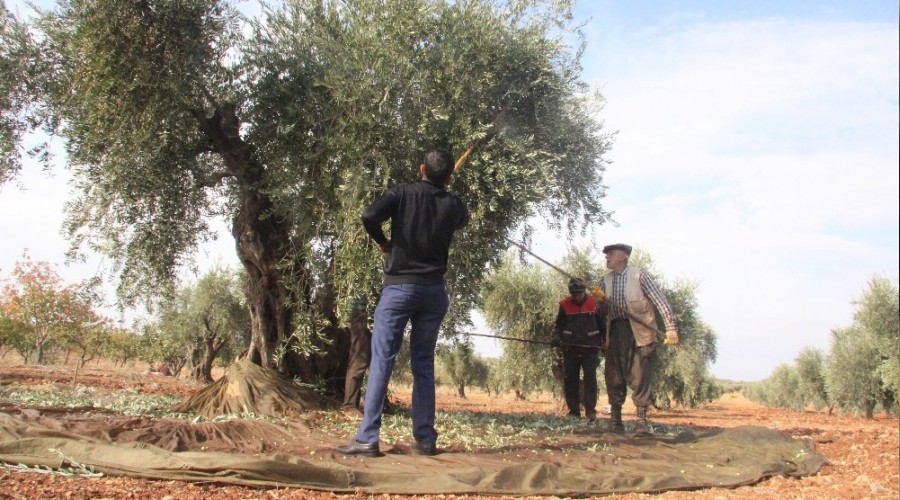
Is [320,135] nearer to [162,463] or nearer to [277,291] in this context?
[277,291]

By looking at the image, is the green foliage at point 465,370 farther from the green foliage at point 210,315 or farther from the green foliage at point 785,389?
the green foliage at point 785,389

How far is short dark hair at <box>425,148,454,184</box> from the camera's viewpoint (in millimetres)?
6125

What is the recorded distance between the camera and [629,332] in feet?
29.6

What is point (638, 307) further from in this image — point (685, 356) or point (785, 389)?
point (785, 389)

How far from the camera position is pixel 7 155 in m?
9.34

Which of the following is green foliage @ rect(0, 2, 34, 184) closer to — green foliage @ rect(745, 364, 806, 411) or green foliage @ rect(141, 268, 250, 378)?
green foliage @ rect(141, 268, 250, 378)

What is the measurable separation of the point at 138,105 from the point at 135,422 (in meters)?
4.13

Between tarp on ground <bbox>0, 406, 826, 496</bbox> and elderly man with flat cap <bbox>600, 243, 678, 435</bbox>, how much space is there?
146cm

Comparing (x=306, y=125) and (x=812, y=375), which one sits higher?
(x=306, y=125)

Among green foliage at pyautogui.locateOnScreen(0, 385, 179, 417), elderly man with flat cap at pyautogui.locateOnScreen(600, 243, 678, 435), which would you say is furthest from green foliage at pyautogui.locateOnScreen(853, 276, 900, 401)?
green foliage at pyautogui.locateOnScreen(0, 385, 179, 417)

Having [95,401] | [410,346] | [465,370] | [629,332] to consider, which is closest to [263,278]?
[95,401]

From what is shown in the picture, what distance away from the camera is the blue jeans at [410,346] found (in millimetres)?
5715

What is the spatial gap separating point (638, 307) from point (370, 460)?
468cm

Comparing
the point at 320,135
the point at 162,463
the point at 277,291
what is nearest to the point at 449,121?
the point at 320,135
